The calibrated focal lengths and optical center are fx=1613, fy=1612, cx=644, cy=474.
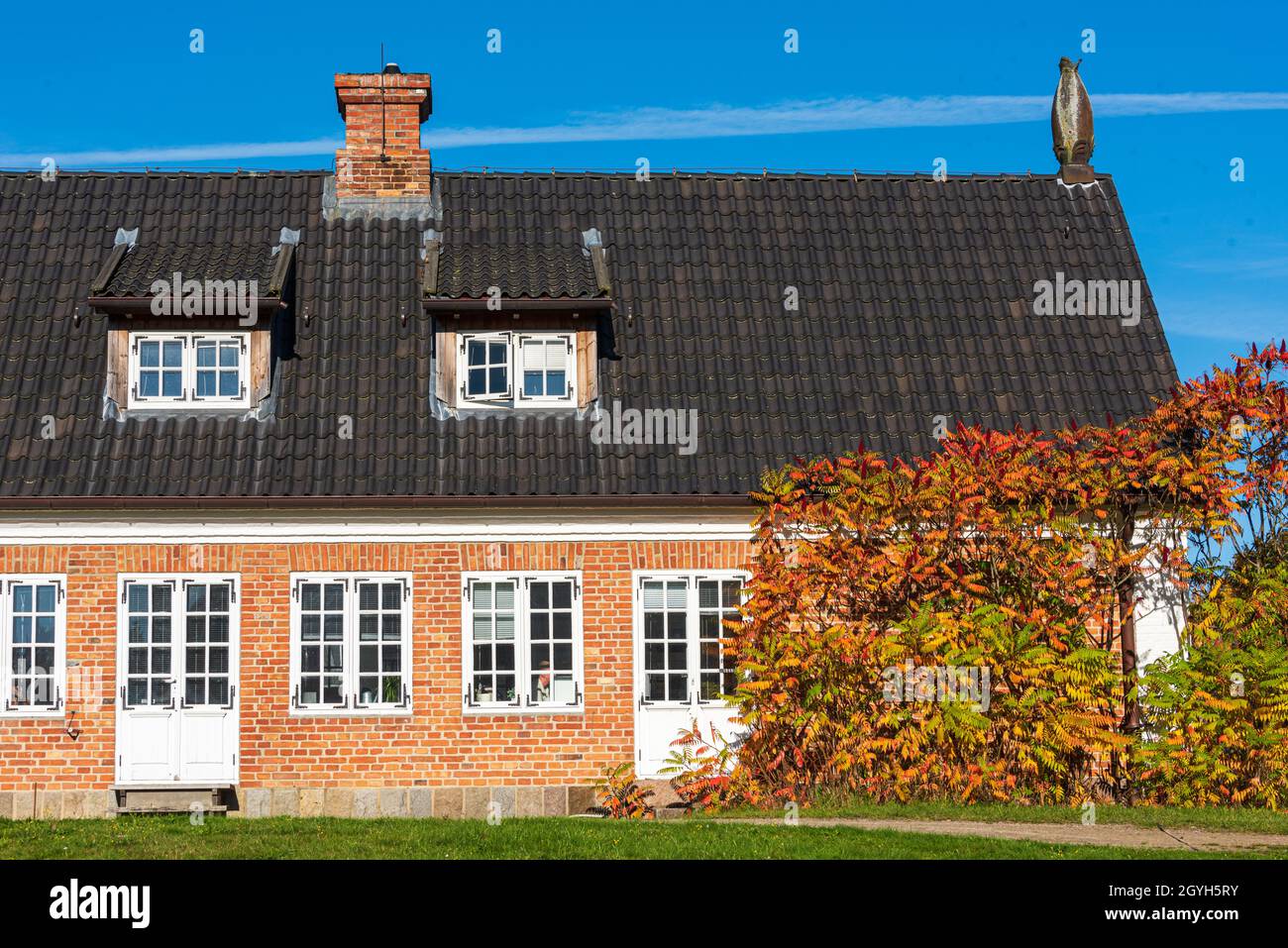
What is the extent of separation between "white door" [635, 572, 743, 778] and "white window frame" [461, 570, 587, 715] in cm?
63

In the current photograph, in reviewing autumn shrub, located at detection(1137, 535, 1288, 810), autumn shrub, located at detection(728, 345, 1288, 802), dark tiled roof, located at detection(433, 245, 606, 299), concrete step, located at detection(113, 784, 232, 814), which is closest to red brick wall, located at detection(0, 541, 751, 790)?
concrete step, located at detection(113, 784, 232, 814)

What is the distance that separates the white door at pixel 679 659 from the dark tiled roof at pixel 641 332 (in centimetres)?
108

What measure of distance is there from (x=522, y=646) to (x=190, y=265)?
5883 millimetres

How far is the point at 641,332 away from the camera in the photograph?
62.5 feet

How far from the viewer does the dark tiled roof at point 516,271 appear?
18125mm

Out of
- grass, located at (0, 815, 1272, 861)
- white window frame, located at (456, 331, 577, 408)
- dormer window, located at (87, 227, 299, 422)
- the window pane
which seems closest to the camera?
grass, located at (0, 815, 1272, 861)

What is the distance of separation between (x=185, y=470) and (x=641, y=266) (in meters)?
6.14

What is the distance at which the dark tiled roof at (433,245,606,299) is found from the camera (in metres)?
18.1

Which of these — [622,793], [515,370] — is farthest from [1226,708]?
[515,370]

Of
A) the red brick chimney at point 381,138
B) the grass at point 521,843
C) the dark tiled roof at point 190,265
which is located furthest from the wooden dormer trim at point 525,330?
the grass at point 521,843

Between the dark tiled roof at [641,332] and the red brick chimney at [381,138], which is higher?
the red brick chimney at [381,138]

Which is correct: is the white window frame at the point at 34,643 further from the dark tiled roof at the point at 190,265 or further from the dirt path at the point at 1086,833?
the dirt path at the point at 1086,833

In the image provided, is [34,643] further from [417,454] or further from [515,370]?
[515,370]

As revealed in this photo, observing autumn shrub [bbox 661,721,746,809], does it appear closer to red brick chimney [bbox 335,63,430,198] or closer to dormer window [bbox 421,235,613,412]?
dormer window [bbox 421,235,613,412]
